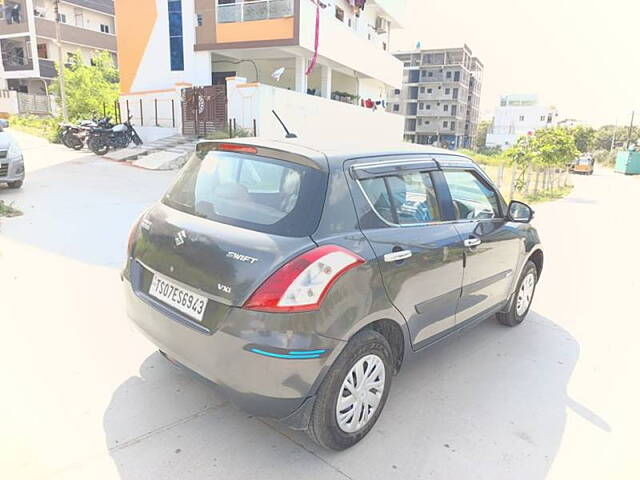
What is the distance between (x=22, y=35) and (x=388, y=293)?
136 ft

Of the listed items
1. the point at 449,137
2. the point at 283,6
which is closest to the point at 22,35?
the point at 283,6

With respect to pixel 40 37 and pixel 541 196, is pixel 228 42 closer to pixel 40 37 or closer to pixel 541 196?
pixel 541 196

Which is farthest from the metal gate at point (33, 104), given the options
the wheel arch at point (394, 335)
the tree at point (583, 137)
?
the tree at point (583, 137)

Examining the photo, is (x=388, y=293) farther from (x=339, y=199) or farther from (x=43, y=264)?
(x=43, y=264)

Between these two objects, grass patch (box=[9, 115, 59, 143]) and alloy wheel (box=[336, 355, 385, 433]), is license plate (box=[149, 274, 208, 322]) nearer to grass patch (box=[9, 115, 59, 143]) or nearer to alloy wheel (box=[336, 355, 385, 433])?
alloy wheel (box=[336, 355, 385, 433])

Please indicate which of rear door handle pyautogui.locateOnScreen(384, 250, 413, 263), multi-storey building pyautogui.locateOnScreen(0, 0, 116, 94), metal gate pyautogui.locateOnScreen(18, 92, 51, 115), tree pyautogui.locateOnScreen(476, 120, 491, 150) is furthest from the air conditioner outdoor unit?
tree pyautogui.locateOnScreen(476, 120, 491, 150)

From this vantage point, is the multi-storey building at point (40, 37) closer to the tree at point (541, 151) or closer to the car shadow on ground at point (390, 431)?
the tree at point (541, 151)

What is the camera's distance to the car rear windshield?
2352mm

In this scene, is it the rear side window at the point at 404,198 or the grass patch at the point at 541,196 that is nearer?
the rear side window at the point at 404,198

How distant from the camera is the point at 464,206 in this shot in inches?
137

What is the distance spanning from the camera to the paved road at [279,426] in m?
2.39

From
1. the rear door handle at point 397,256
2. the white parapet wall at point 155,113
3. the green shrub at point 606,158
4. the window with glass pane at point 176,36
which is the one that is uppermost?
the window with glass pane at point 176,36

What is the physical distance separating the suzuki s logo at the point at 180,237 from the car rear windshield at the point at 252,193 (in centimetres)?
15

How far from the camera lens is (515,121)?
267ft
